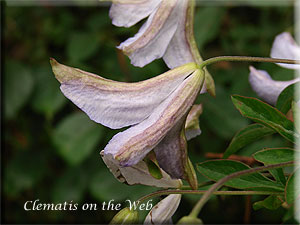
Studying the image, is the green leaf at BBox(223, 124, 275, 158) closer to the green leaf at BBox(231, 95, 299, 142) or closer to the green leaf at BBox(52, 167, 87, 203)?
the green leaf at BBox(231, 95, 299, 142)

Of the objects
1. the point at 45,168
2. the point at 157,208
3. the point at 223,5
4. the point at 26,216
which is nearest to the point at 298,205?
the point at 157,208

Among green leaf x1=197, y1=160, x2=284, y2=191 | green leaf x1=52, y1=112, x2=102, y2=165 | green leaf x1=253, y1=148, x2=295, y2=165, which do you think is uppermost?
green leaf x1=253, y1=148, x2=295, y2=165

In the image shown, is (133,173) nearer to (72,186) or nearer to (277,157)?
(277,157)

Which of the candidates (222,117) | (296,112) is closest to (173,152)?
(296,112)

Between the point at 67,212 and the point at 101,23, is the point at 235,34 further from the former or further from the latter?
the point at 67,212

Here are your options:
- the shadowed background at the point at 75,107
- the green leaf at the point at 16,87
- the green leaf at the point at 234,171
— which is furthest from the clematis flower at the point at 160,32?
the green leaf at the point at 16,87

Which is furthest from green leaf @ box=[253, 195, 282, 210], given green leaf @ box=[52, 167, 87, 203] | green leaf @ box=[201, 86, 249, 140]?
green leaf @ box=[52, 167, 87, 203]
